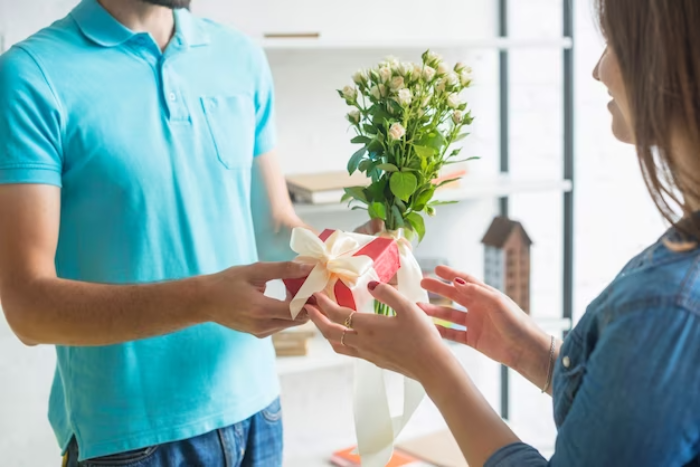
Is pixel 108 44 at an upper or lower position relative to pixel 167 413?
upper

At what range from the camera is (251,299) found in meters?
1.23

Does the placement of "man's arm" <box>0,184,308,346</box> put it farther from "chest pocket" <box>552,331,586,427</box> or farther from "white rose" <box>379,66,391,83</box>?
"chest pocket" <box>552,331,586,427</box>

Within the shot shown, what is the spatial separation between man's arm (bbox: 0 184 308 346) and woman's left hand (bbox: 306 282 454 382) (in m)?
0.12

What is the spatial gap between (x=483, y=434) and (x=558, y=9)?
2.04m

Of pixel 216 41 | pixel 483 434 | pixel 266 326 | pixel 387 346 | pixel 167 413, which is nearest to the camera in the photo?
pixel 483 434

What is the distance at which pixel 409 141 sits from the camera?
1273 millimetres

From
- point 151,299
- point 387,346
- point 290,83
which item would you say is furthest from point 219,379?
point 290,83

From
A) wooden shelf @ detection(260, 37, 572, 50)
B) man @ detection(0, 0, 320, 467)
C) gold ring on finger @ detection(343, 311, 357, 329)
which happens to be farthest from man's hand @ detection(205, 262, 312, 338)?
wooden shelf @ detection(260, 37, 572, 50)

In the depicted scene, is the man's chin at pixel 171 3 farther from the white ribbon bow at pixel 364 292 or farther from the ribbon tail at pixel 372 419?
the ribbon tail at pixel 372 419

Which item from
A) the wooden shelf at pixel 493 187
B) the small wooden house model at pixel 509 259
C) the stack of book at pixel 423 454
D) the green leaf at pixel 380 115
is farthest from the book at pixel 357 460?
the green leaf at pixel 380 115

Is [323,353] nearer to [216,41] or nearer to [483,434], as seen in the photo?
[216,41]

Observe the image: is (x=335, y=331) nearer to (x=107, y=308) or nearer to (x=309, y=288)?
(x=309, y=288)

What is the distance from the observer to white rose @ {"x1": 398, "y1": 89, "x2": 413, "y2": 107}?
1229 millimetres

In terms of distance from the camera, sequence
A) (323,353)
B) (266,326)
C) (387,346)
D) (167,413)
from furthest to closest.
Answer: (323,353) → (167,413) → (266,326) → (387,346)
